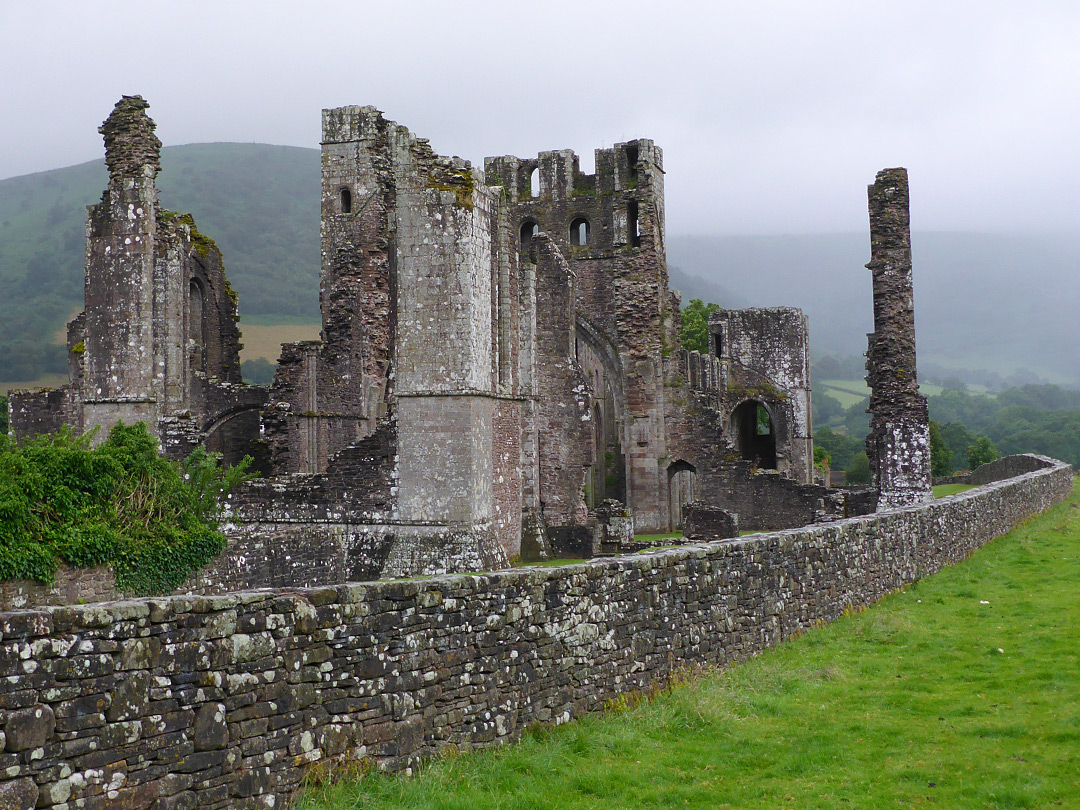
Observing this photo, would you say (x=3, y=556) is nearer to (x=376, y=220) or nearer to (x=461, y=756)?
(x=461, y=756)

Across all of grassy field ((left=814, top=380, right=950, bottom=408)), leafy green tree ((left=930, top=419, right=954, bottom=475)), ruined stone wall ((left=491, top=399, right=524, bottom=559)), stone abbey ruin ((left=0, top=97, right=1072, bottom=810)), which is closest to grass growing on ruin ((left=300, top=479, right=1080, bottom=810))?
stone abbey ruin ((left=0, top=97, right=1072, bottom=810))

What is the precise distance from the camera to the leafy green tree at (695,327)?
4338 centimetres

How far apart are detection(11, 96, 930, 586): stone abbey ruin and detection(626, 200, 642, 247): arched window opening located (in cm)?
7

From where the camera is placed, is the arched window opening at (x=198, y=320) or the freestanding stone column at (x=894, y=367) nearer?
the freestanding stone column at (x=894, y=367)

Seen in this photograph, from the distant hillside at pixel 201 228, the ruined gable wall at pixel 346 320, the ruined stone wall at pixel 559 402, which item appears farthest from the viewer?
the distant hillside at pixel 201 228

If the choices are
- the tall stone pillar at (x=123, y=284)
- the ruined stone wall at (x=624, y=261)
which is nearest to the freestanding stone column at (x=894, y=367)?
the ruined stone wall at (x=624, y=261)

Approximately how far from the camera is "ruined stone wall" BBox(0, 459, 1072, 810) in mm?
4297

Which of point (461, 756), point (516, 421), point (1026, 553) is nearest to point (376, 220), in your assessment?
point (516, 421)

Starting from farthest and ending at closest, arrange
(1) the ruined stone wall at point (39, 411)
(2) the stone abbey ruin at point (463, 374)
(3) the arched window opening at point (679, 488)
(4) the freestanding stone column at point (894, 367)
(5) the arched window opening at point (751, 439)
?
(5) the arched window opening at point (751, 439)
(3) the arched window opening at point (679, 488)
(1) the ruined stone wall at point (39, 411)
(4) the freestanding stone column at point (894, 367)
(2) the stone abbey ruin at point (463, 374)

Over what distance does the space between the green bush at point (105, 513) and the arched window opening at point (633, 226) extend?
1531cm

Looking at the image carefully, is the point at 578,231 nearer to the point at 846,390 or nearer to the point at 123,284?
the point at 123,284

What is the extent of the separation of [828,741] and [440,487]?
334 inches

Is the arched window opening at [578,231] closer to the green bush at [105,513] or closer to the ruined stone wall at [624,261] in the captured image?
the ruined stone wall at [624,261]

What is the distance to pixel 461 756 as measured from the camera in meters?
6.05
